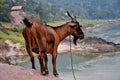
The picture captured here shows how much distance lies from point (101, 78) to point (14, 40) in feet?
68.4

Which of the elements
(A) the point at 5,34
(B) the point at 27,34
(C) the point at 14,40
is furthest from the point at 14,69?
(A) the point at 5,34

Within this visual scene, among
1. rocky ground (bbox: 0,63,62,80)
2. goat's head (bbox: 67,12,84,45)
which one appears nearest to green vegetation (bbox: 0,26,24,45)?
goat's head (bbox: 67,12,84,45)

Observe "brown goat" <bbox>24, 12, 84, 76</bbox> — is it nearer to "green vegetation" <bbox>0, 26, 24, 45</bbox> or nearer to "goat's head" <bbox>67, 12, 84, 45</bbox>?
"goat's head" <bbox>67, 12, 84, 45</bbox>

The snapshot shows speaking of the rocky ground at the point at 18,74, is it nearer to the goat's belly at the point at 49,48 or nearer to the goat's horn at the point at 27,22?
the goat's belly at the point at 49,48

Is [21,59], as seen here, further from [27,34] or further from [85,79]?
[27,34]

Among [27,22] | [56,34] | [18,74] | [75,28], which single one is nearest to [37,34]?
[27,22]

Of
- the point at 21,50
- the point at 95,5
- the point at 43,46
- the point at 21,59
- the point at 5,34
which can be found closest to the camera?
the point at 43,46

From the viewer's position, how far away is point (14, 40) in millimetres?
41094

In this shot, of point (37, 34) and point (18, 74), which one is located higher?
point (37, 34)

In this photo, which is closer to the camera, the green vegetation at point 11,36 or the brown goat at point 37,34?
the brown goat at point 37,34

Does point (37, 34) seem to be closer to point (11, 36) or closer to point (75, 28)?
point (75, 28)

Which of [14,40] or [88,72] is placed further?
[14,40]

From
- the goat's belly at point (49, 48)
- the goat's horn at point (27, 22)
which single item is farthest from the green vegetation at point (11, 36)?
the goat's horn at point (27, 22)

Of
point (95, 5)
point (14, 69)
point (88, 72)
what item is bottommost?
point (95, 5)
